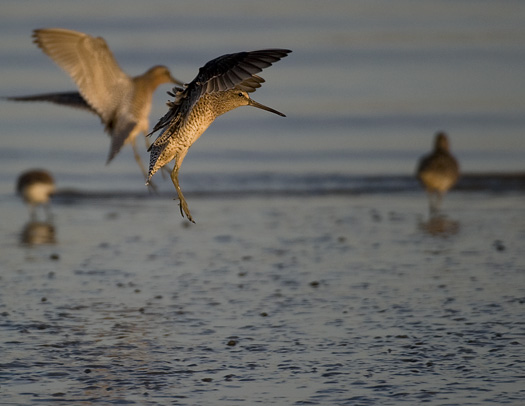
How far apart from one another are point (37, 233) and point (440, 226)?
3560 millimetres

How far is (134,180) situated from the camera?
12812mm


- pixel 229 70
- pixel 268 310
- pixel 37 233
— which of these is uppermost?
pixel 229 70

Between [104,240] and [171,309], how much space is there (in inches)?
102

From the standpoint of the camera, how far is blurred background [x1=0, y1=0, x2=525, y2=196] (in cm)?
1345

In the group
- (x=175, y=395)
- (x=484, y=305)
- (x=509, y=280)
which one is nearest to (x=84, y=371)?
(x=175, y=395)

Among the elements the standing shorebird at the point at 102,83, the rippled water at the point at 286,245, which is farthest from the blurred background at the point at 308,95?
the standing shorebird at the point at 102,83

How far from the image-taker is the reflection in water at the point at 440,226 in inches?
358

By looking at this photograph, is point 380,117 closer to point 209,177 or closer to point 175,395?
point 209,177

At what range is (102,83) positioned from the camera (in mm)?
8516

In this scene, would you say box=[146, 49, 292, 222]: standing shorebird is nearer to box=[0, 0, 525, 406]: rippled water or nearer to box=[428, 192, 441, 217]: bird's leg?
box=[0, 0, 525, 406]: rippled water

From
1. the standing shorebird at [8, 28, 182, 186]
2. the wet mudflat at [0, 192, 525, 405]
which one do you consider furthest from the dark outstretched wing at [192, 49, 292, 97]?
→ the standing shorebird at [8, 28, 182, 186]

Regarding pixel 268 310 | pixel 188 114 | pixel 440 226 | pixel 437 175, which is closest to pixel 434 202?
pixel 437 175

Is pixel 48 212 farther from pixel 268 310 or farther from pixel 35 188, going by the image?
pixel 268 310

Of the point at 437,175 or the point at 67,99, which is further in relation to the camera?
the point at 437,175
